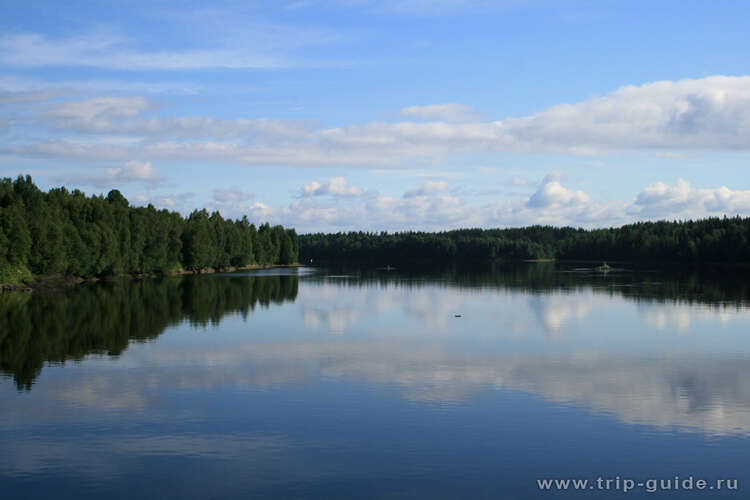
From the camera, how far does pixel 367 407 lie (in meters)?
26.3

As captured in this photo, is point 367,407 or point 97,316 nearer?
point 367,407

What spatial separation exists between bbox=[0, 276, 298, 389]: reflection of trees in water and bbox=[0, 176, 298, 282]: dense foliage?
6.59 metres

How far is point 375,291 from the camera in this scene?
309 ft

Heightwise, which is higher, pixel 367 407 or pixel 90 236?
pixel 90 236

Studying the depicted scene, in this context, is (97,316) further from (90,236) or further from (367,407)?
(90,236)

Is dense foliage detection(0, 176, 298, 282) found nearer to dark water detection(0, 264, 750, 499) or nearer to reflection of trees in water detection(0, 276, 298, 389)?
reflection of trees in water detection(0, 276, 298, 389)

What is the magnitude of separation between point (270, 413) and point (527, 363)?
15669 millimetres

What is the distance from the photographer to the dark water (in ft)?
62.1

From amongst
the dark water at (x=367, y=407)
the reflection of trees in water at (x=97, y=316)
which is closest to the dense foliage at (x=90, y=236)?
the reflection of trees in water at (x=97, y=316)

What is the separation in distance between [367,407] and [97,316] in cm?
3743

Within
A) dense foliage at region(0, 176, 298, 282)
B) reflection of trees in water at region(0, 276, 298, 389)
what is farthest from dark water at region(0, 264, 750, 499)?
dense foliage at region(0, 176, 298, 282)

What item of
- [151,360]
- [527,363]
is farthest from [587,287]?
[151,360]

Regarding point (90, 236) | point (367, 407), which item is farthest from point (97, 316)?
point (90, 236)

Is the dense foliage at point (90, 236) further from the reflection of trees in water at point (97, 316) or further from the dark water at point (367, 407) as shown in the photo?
the dark water at point (367, 407)
